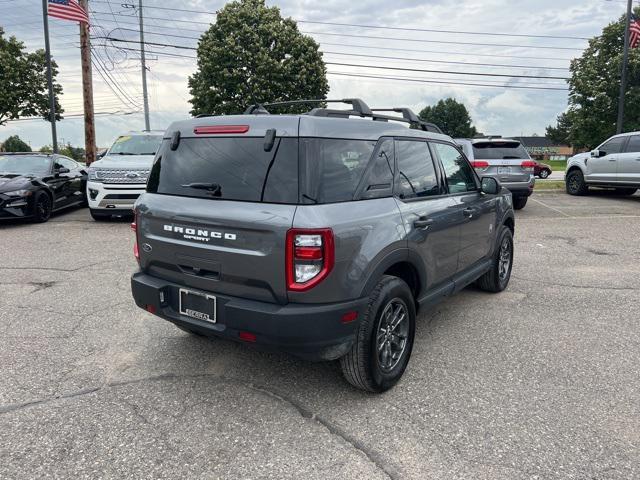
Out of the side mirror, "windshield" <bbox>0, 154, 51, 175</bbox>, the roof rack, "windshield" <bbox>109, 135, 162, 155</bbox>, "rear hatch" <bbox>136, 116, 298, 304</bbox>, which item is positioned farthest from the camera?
"windshield" <bbox>109, 135, 162, 155</bbox>

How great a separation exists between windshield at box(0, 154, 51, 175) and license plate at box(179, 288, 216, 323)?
9141 mm

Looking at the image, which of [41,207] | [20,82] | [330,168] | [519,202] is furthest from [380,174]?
[20,82]

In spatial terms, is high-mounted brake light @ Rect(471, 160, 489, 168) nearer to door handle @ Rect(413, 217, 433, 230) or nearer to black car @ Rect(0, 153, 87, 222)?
door handle @ Rect(413, 217, 433, 230)

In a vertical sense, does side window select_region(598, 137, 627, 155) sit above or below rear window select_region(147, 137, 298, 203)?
above

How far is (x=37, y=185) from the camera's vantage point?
10.1 m

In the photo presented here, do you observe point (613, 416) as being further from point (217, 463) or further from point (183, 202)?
point (183, 202)

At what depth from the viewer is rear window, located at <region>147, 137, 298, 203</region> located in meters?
2.86

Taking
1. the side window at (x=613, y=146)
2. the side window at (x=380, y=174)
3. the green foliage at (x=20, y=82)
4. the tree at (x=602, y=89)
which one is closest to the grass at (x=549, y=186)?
→ the side window at (x=613, y=146)

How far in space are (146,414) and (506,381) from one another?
2388mm

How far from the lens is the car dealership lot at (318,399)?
256 centimetres

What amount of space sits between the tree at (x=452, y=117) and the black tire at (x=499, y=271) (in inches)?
2803

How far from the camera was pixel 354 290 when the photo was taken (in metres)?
2.88

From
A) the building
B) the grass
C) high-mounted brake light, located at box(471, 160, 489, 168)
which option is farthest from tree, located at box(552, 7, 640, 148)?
the building

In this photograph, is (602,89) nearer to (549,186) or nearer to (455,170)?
(549,186)
